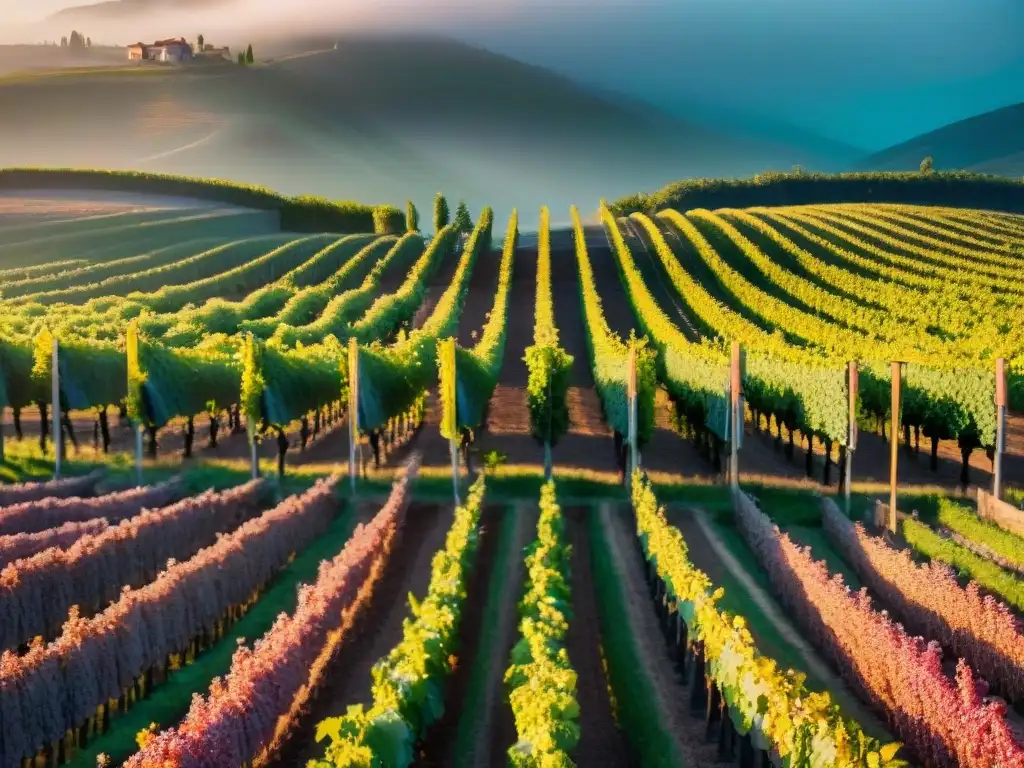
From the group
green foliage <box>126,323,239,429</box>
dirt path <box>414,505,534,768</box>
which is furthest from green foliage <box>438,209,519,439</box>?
dirt path <box>414,505,534,768</box>

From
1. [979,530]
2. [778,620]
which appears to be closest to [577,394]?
[979,530]

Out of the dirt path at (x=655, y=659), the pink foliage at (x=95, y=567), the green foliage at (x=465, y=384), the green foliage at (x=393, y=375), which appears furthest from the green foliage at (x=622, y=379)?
the pink foliage at (x=95, y=567)

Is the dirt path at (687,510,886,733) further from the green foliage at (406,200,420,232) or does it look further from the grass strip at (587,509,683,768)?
the green foliage at (406,200,420,232)

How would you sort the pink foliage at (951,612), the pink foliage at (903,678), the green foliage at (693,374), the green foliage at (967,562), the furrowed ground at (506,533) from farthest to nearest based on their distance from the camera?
the green foliage at (693,374) → the green foliage at (967,562) → the pink foliage at (951,612) → the furrowed ground at (506,533) → the pink foliage at (903,678)

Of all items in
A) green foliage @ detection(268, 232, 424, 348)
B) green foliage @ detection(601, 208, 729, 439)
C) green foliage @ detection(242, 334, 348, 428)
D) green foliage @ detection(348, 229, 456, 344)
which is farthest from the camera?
green foliage @ detection(348, 229, 456, 344)

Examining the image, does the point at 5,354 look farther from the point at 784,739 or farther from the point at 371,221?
the point at 371,221

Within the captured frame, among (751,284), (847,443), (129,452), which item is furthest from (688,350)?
(751,284)

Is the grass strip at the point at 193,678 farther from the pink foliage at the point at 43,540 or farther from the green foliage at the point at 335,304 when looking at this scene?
the green foliage at the point at 335,304
